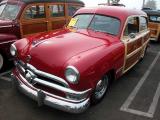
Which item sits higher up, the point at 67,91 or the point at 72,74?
the point at 72,74

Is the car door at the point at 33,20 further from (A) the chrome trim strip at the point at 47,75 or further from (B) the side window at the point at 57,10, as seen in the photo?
(A) the chrome trim strip at the point at 47,75

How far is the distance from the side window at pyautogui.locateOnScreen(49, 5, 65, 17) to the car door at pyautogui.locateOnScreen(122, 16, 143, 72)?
288 cm

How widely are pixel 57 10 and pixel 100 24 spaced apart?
3069mm

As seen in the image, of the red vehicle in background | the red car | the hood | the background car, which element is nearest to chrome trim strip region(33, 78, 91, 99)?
the red car

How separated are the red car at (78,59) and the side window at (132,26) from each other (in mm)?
23

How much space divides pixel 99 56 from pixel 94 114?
1.10 metres

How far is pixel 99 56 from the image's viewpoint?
4461mm

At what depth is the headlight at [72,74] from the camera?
3920 mm

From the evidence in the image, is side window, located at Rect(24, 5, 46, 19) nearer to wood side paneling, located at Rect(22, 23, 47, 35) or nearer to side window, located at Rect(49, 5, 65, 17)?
wood side paneling, located at Rect(22, 23, 47, 35)

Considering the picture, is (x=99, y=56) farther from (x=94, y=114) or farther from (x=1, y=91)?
(x=1, y=91)

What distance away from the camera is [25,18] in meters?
7.27

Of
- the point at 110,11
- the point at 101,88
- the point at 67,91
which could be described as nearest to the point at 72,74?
the point at 67,91

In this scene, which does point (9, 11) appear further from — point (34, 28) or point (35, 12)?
point (34, 28)

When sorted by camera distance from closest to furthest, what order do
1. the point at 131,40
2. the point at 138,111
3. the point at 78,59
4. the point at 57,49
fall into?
the point at 78,59
the point at 57,49
the point at 138,111
the point at 131,40
